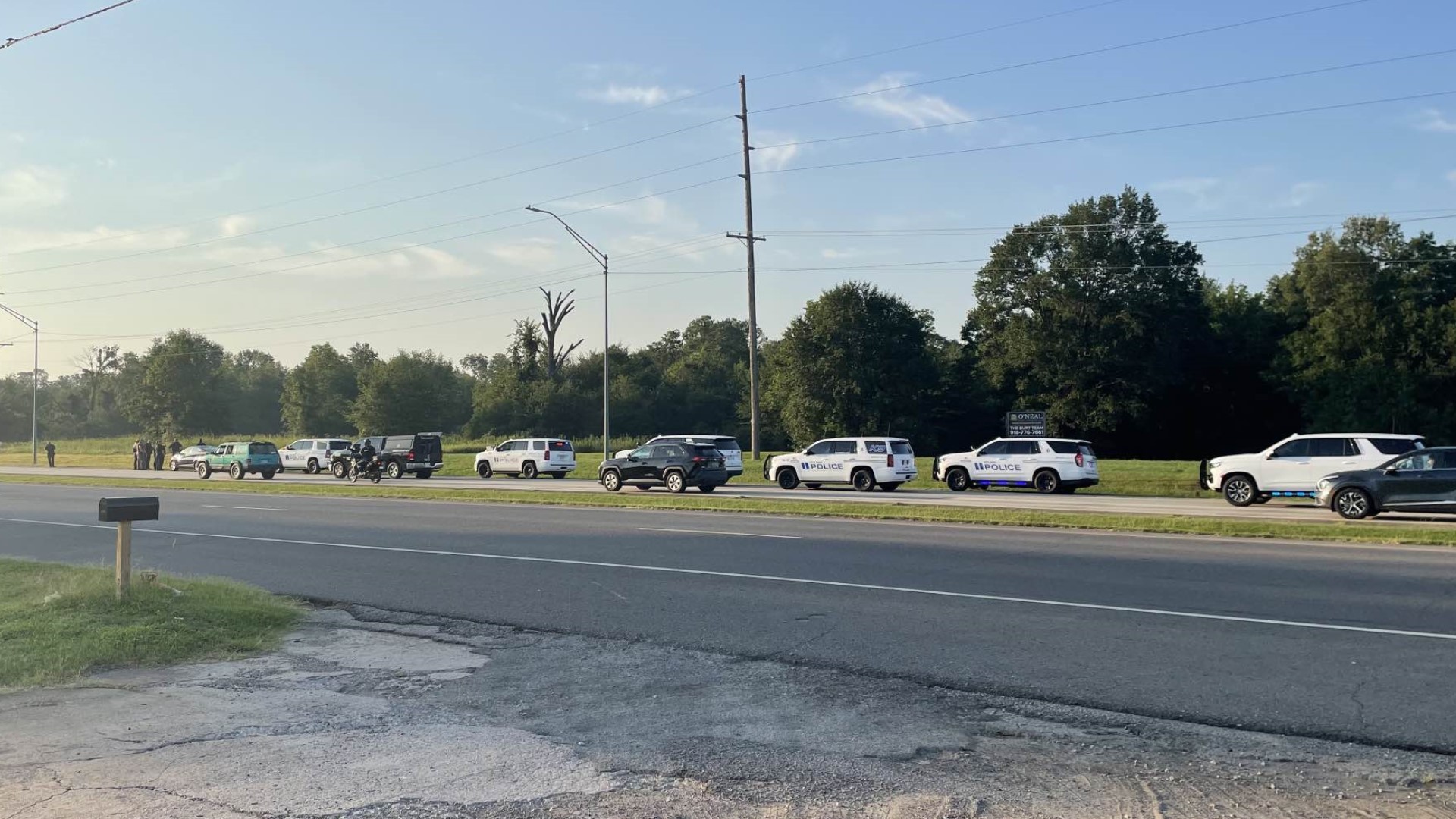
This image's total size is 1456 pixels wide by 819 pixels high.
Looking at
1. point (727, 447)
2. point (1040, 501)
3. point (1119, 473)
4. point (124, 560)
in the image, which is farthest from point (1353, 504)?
point (124, 560)

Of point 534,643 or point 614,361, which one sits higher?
point 614,361

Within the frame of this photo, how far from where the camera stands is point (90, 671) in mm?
7738

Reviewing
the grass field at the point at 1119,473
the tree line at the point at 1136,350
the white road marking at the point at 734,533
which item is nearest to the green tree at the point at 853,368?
the tree line at the point at 1136,350

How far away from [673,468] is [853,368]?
34.3m

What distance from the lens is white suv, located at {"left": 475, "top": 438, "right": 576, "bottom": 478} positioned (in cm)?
4300

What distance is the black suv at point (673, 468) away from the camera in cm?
3117

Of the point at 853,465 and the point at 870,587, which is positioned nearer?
the point at 870,587

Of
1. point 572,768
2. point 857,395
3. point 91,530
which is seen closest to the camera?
point 572,768

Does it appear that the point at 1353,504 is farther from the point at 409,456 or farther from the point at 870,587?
the point at 409,456

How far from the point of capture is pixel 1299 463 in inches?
991

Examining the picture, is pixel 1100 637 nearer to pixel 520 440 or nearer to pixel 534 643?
pixel 534 643

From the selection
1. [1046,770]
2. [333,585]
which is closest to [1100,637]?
[1046,770]

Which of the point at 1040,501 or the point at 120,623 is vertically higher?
the point at 120,623

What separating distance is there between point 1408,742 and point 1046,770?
2166 mm
